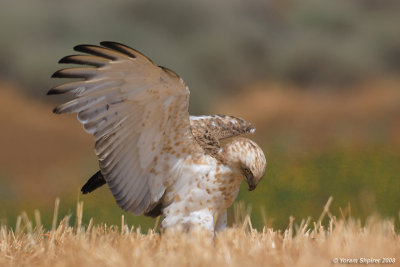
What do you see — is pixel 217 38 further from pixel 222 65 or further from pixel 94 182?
pixel 94 182

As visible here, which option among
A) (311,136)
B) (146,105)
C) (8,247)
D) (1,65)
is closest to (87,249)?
(8,247)

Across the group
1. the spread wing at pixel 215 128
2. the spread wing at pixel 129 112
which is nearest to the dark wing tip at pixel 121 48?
the spread wing at pixel 129 112

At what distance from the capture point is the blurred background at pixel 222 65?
1289 cm

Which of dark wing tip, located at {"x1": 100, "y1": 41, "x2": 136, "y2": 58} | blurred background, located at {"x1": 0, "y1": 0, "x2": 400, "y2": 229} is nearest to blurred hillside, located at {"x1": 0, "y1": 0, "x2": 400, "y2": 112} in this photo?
blurred background, located at {"x1": 0, "y1": 0, "x2": 400, "y2": 229}

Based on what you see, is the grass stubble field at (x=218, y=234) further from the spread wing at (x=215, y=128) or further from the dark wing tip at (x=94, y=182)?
the spread wing at (x=215, y=128)

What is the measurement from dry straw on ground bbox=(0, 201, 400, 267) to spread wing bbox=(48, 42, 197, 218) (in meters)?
0.29

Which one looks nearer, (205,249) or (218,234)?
(205,249)

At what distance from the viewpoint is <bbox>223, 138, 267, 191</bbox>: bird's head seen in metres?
3.49

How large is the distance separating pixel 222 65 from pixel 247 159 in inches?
508

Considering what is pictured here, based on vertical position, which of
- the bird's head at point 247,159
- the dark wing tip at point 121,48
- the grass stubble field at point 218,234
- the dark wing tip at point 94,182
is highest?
the dark wing tip at point 121,48

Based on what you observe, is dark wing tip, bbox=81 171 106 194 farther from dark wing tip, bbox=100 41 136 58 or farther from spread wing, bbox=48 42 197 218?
dark wing tip, bbox=100 41 136 58

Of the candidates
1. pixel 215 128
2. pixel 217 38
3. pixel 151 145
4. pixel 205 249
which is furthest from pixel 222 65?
pixel 205 249

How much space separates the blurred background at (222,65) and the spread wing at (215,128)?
5.01m

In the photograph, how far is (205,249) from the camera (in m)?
2.83
